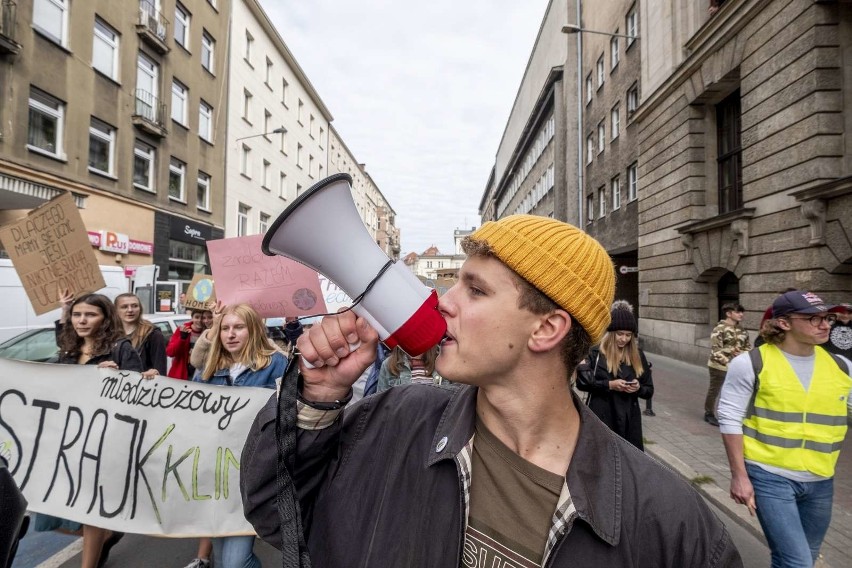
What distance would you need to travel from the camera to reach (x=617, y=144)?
19.2 metres

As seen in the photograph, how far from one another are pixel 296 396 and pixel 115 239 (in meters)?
16.0

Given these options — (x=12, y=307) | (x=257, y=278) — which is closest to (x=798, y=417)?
(x=257, y=278)

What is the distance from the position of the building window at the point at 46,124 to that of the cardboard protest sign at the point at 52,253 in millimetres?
10223

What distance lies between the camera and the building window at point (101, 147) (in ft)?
45.4

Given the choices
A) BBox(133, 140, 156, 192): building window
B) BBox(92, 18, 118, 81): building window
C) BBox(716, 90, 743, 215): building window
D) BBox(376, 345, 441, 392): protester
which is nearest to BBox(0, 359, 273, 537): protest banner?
BBox(376, 345, 441, 392): protester

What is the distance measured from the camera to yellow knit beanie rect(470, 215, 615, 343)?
49.7 inches

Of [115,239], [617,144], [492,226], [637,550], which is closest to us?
[637,550]

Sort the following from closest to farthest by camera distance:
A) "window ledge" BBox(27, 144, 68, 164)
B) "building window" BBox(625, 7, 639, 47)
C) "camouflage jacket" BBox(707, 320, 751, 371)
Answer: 1. "camouflage jacket" BBox(707, 320, 751, 371)
2. "window ledge" BBox(27, 144, 68, 164)
3. "building window" BBox(625, 7, 639, 47)

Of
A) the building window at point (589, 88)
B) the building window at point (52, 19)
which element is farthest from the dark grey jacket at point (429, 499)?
the building window at point (589, 88)

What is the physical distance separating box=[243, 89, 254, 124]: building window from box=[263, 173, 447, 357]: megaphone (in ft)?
79.6

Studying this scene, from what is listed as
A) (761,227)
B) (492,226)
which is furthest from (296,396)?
(761,227)

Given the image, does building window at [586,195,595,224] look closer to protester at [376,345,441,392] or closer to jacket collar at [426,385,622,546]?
protester at [376,345,441,392]

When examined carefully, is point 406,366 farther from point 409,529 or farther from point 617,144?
point 617,144

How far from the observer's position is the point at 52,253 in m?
3.96
